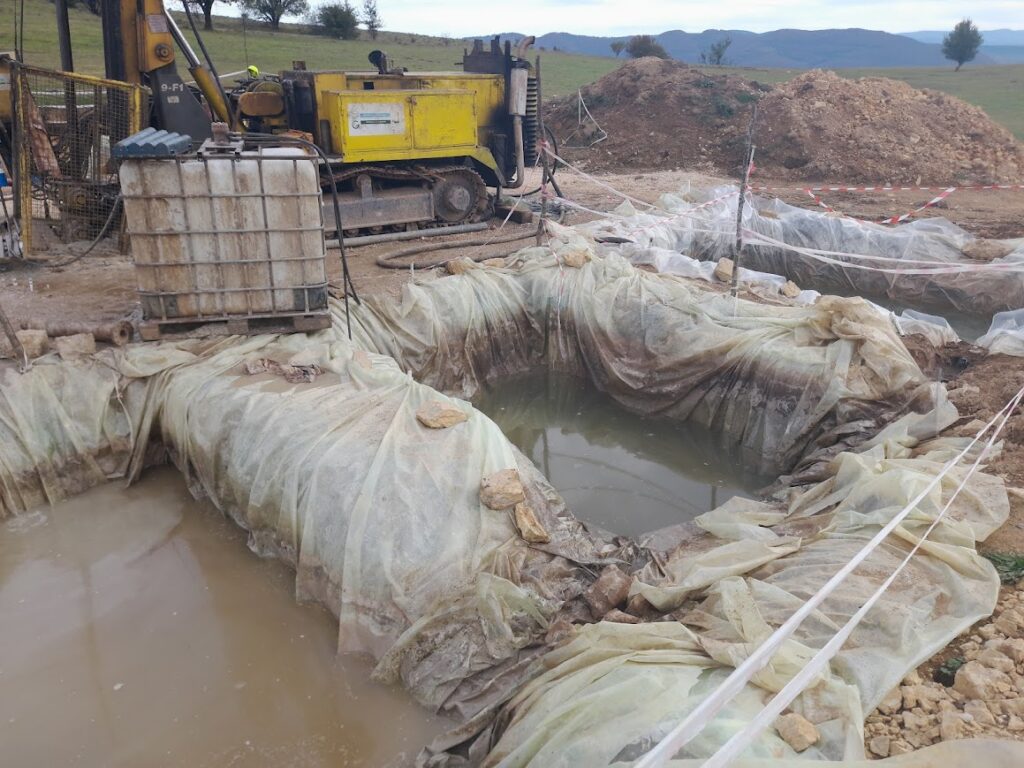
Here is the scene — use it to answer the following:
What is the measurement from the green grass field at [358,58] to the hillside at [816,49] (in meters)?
75.5

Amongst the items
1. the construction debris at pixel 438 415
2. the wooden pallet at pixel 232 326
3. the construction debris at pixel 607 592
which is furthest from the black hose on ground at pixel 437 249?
the construction debris at pixel 607 592

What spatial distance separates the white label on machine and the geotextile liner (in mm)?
3001

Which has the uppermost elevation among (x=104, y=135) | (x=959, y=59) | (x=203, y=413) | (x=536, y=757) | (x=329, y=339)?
(x=959, y=59)

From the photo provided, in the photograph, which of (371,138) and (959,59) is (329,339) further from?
(959,59)

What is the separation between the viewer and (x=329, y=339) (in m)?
5.75

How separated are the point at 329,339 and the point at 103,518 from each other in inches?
82.0

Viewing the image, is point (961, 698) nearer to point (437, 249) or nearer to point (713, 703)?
point (713, 703)

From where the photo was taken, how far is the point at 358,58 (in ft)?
92.3

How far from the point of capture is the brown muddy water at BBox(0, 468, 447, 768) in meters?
3.33

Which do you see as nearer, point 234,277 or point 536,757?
point 536,757

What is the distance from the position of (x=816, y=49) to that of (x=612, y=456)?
14223 cm

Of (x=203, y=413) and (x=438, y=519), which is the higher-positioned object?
(x=203, y=413)

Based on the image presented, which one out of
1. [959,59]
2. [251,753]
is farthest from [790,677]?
[959,59]

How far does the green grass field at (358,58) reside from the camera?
22344 millimetres
